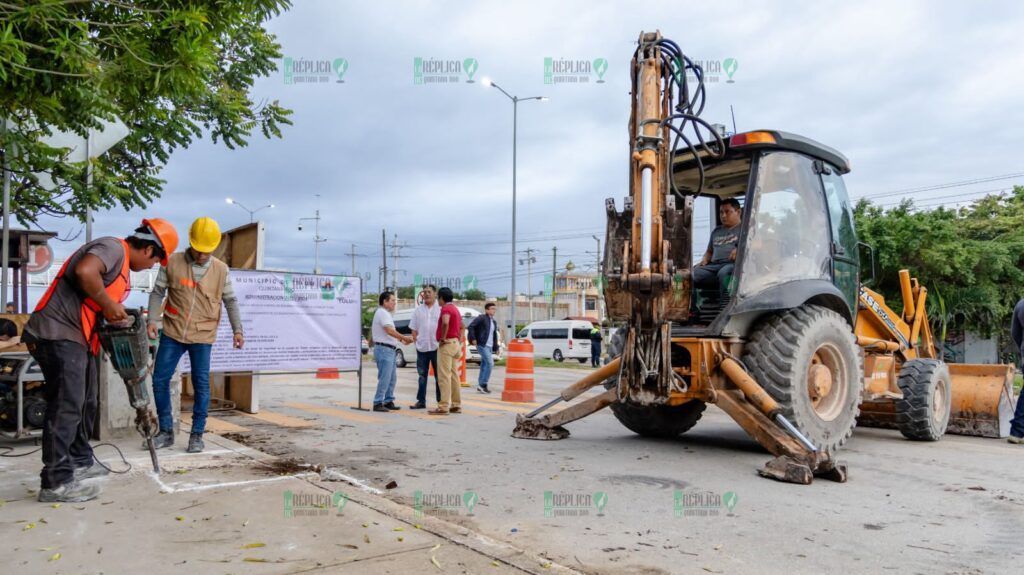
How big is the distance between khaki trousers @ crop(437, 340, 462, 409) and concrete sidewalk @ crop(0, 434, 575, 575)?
471 cm

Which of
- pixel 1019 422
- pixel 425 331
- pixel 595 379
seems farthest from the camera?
pixel 425 331

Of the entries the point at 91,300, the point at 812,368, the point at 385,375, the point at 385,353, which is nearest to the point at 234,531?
the point at 91,300

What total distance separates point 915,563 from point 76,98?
20.6 feet

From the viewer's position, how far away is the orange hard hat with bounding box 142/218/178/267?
195 inches

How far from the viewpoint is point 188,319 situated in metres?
6.19

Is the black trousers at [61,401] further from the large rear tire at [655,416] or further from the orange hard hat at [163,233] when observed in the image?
the large rear tire at [655,416]

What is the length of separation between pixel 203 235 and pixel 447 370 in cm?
433

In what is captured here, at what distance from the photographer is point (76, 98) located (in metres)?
5.58

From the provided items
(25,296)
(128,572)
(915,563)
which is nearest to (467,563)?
(128,572)

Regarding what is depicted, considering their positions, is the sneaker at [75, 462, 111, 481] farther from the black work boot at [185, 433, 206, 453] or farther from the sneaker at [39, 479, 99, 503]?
the black work boot at [185, 433, 206, 453]

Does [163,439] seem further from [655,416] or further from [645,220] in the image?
[655,416]

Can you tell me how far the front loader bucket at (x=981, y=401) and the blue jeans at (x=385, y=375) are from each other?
7020 mm

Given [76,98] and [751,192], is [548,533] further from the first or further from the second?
[76,98]

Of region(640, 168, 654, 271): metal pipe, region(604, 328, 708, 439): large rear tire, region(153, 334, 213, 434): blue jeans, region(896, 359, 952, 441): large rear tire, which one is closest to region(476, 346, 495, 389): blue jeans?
region(604, 328, 708, 439): large rear tire
